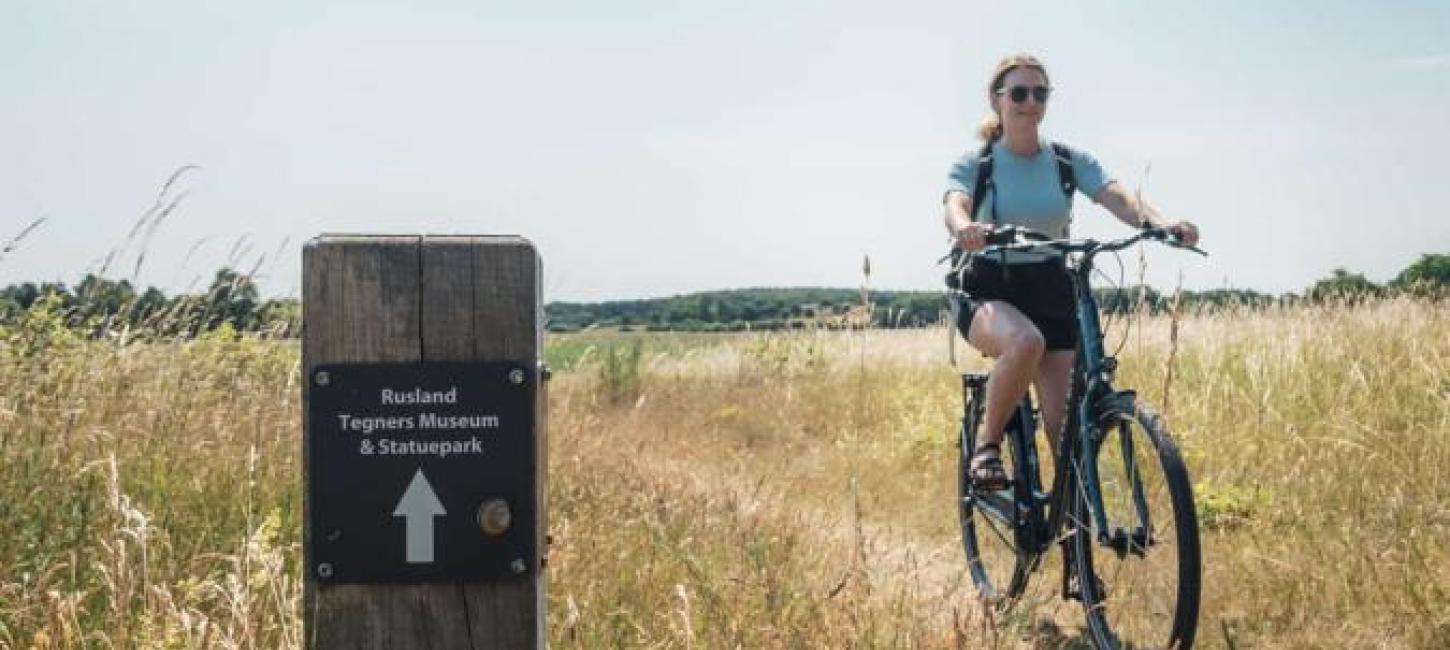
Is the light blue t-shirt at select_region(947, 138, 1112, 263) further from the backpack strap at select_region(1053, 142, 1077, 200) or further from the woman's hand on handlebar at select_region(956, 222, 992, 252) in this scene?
the woman's hand on handlebar at select_region(956, 222, 992, 252)

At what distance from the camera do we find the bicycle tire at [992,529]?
520 cm

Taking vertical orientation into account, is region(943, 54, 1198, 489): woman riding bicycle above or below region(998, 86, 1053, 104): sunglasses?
below

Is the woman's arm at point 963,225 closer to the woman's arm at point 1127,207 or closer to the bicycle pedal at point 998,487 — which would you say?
the woman's arm at point 1127,207

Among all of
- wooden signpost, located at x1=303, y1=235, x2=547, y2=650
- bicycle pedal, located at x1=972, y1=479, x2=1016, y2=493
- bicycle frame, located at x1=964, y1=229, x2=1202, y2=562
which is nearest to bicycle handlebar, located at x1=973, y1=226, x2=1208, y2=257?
bicycle frame, located at x1=964, y1=229, x2=1202, y2=562

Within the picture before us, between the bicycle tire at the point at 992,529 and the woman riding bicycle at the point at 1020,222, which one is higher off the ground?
the woman riding bicycle at the point at 1020,222

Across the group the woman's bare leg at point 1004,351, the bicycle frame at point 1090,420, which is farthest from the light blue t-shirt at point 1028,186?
the bicycle frame at point 1090,420

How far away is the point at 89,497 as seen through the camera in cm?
408

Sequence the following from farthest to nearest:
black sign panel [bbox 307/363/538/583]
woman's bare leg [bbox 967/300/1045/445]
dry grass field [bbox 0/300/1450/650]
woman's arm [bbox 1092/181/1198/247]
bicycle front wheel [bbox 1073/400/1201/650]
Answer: woman's arm [bbox 1092/181/1198/247] < woman's bare leg [bbox 967/300/1045/445] < bicycle front wheel [bbox 1073/400/1201/650] < dry grass field [bbox 0/300/1450/650] < black sign panel [bbox 307/363/538/583]

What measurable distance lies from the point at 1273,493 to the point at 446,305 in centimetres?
520

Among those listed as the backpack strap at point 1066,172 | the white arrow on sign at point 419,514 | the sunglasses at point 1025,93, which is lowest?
the white arrow on sign at point 419,514

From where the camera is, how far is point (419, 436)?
220cm

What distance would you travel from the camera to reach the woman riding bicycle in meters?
4.90

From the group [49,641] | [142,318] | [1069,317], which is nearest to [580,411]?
[142,318]

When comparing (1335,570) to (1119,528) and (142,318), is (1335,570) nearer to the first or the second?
(1119,528)
